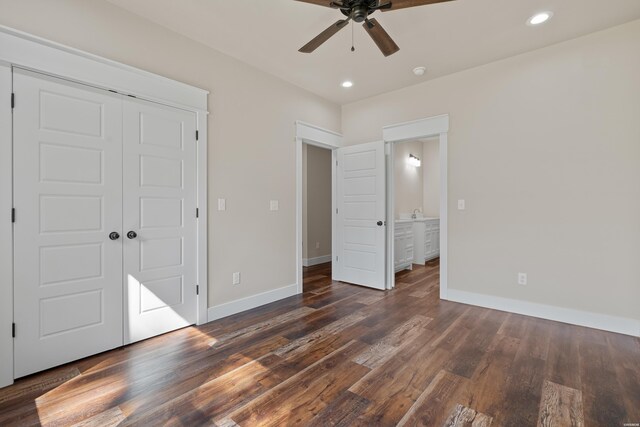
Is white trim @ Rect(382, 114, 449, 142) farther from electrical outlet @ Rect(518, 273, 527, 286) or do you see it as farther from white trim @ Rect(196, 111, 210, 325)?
white trim @ Rect(196, 111, 210, 325)

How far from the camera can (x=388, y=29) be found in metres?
2.71

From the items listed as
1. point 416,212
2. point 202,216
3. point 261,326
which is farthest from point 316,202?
point 261,326

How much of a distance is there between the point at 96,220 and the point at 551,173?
424 cm

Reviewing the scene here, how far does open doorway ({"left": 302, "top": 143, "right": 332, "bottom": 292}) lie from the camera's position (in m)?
5.91

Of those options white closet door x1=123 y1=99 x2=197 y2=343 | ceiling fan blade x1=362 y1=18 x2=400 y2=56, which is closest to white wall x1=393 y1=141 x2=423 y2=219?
ceiling fan blade x1=362 y1=18 x2=400 y2=56

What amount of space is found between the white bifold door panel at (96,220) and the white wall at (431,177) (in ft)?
19.6

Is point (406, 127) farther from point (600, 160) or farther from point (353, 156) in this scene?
point (600, 160)

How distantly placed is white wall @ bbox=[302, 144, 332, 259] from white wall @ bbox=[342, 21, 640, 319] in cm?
268

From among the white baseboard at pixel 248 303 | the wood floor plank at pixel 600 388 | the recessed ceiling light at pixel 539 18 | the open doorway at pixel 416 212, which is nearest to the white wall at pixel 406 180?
the open doorway at pixel 416 212

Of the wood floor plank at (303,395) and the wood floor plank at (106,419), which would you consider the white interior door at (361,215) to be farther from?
the wood floor plank at (106,419)

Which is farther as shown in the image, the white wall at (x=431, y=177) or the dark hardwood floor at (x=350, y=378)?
the white wall at (x=431, y=177)

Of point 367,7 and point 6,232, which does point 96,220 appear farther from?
point 367,7

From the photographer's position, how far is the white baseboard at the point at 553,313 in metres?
2.74

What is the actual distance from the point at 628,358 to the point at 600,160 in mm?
1741
